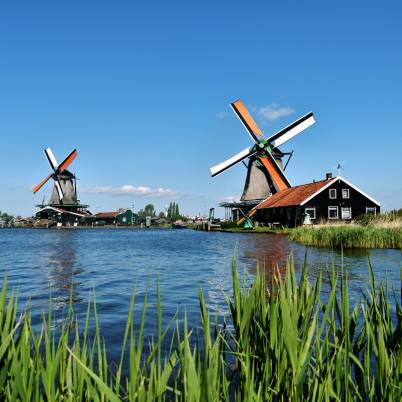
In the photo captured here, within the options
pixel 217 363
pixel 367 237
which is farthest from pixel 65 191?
pixel 217 363

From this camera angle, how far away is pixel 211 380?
2422mm

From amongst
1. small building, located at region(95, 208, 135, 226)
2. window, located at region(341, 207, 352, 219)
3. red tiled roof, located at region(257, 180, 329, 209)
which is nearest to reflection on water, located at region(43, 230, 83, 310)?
red tiled roof, located at region(257, 180, 329, 209)

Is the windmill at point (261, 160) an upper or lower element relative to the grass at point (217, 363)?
upper

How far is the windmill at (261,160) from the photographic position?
48469mm

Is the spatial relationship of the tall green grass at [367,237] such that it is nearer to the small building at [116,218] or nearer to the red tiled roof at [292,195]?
the red tiled roof at [292,195]

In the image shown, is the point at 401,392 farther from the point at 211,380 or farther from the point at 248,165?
the point at 248,165

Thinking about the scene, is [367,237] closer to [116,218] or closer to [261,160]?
[261,160]

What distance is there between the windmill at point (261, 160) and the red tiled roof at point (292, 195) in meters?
1.37

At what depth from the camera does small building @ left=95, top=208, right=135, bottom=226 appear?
328 feet

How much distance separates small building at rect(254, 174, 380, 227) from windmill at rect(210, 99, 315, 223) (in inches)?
241

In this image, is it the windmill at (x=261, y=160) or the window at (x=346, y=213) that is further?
the windmill at (x=261, y=160)

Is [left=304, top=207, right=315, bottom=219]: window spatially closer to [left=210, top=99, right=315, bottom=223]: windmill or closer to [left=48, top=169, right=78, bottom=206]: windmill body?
[left=210, top=99, right=315, bottom=223]: windmill

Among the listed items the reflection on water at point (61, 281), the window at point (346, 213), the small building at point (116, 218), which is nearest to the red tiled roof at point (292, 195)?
the window at point (346, 213)

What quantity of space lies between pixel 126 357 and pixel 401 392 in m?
3.69
